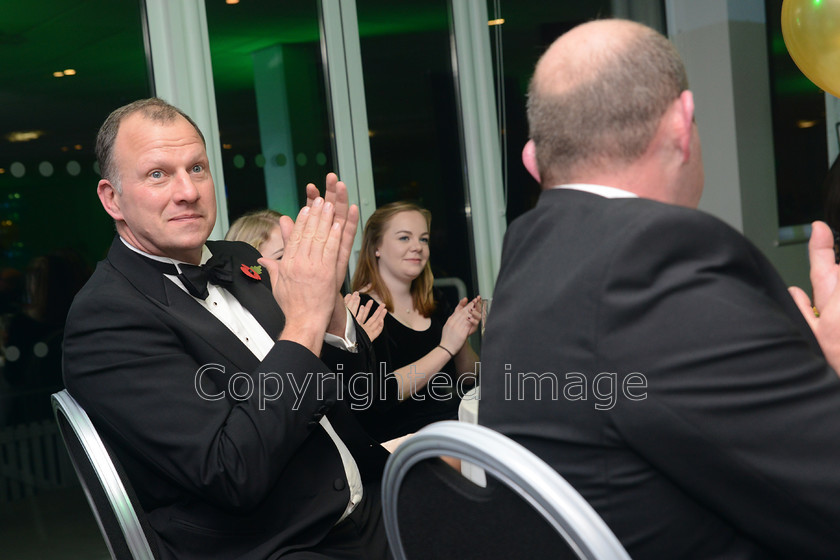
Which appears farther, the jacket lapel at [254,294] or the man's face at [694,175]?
the jacket lapel at [254,294]

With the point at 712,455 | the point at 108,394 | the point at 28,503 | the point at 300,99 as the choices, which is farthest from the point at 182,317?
the point at 300,99

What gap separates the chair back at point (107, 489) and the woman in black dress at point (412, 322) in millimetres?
1662

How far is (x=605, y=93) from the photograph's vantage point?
3.31 ft

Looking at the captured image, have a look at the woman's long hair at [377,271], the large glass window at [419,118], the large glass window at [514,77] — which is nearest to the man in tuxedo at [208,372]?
the woman's long hair at [377,271]

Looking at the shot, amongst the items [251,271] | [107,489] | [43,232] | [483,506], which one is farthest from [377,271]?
[483,506]

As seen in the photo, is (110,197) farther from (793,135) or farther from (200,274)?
(793,135)

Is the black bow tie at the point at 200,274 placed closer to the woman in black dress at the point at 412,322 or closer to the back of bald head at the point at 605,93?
the back of bald head at the point at 605,93

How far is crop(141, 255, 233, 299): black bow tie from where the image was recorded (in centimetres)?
169

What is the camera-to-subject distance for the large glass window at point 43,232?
9.75ft

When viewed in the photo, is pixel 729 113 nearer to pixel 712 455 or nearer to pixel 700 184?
pixel 700 184

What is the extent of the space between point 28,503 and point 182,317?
1926mm

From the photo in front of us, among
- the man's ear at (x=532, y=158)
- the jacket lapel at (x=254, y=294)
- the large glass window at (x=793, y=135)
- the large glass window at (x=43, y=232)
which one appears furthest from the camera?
the large glass window at (x=793, y=135)

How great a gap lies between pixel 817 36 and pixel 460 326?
176cm

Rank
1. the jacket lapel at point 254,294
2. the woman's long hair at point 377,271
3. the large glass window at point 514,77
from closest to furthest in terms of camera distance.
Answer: the jacket lapel at point 254,294
the woman's long hair at point 377,271
the large glass window at point 514,77
